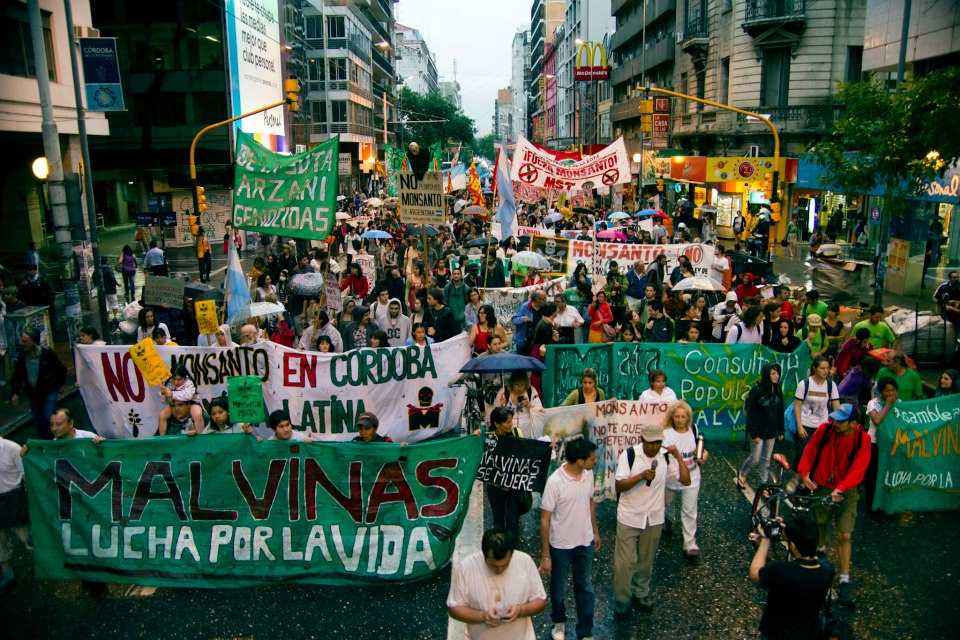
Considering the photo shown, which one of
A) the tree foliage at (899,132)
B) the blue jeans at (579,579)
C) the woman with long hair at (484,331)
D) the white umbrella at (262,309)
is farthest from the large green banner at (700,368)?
the tree foliage at (899,132)

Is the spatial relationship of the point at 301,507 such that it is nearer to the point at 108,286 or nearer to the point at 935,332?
the point at 935,332

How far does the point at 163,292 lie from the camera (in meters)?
12.5

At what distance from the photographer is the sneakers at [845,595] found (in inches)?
253

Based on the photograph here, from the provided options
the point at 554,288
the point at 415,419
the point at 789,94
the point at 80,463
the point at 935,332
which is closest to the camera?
the point at 80,463

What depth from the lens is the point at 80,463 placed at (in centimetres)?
658

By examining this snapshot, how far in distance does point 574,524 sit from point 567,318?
22.2 feet

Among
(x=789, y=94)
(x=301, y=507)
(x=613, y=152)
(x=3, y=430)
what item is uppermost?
(x=789, y=94)

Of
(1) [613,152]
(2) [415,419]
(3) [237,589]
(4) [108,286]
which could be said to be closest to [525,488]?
(3) [237,589]

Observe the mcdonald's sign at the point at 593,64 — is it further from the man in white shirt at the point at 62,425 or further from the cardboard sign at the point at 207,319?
the man in white shirt at the point at 62,425

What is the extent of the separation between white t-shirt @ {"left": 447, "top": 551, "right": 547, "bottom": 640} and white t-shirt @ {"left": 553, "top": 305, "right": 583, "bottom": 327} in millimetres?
7869

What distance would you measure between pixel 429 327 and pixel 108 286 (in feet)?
38.7

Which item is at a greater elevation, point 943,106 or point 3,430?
point 943,106

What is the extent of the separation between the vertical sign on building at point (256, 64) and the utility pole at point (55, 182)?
81.9 feet

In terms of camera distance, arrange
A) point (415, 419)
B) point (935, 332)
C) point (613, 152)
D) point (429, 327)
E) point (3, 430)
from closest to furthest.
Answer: point (415, 419), point (3, 430), point (429, 327), point (935, 332), point (613, 152)
